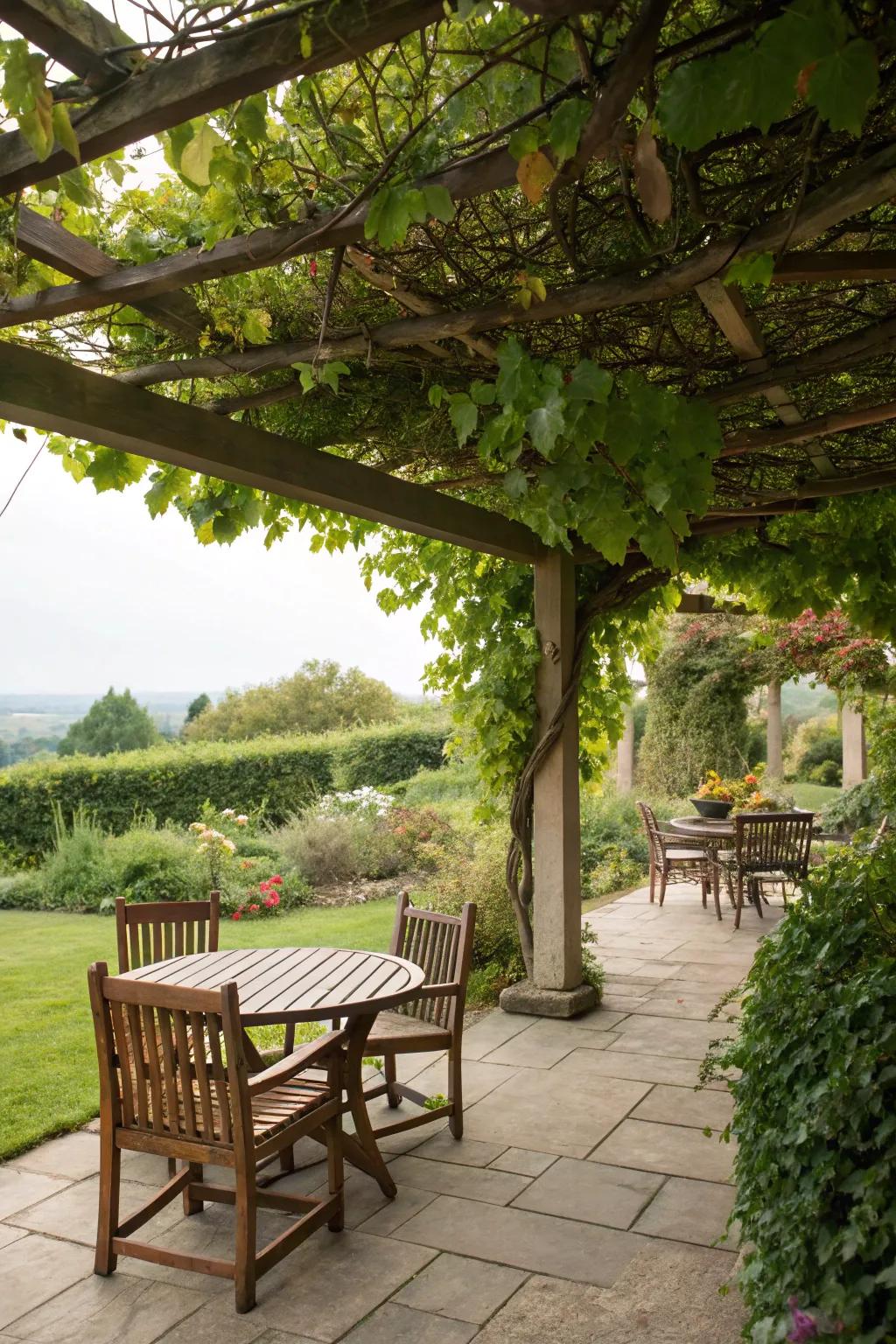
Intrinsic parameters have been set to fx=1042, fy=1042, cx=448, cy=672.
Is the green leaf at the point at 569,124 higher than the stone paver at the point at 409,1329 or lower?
higher

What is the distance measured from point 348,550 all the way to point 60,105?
3454 mm

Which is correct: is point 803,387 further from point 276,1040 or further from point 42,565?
point 42,565

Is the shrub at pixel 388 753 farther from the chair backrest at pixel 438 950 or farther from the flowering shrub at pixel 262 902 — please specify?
the chair backrest at pixel 438 950

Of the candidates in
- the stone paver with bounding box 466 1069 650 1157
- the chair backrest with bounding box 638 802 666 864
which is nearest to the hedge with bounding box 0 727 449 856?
the chair backrest with bounding box 638 802 666 864

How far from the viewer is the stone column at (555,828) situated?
17.8 ft

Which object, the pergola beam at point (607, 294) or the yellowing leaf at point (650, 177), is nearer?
the yellowing leaf at point (650, 177)

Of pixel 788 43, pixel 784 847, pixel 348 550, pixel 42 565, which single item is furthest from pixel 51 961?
pixel 42 565

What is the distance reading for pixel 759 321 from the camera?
3088mm

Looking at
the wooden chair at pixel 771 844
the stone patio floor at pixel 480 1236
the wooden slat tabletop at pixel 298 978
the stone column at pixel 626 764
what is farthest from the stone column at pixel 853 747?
the wooden slat tabletop at pixel 298 978

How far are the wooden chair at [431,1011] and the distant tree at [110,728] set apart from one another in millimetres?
19582

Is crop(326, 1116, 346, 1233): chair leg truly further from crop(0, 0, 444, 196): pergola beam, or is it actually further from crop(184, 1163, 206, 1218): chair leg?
crop(0, 0, 444, 196): pergola beam

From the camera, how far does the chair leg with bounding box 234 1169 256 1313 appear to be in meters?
2.74

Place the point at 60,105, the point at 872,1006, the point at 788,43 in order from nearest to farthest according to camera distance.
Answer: the point at 788,43 < the point at 60,105 < the point at 872,1006

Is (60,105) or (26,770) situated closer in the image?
(60,105)
